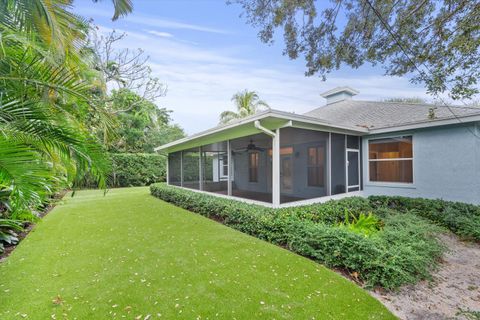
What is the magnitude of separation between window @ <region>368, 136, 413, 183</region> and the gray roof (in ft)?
2.27

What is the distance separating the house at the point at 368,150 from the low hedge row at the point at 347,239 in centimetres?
92

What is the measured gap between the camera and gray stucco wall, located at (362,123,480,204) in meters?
6.78

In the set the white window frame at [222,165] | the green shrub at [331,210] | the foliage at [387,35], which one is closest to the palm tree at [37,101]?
the green shrub at [331,210]

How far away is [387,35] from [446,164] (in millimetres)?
4416

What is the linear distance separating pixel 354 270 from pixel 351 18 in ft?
21.0

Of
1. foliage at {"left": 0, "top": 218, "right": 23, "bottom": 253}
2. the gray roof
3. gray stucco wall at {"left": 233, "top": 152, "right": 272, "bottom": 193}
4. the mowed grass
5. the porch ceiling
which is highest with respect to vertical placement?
the gray roof

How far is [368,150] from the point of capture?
9031 mm

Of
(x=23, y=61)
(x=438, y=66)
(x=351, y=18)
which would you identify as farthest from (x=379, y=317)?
(x=351, y=18)

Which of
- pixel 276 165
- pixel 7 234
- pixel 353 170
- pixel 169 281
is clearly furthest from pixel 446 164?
pixel 7 234

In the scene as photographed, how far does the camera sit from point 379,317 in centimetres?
280

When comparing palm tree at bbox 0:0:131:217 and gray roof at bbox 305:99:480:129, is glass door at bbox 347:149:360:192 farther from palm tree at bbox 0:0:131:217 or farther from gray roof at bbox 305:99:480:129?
palm tree at bbox 0:0:131:217

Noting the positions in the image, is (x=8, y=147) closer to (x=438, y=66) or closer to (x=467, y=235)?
(x=438, y=66)

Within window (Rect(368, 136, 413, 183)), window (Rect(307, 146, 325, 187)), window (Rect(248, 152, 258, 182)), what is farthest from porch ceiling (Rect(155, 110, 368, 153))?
window (Rect(248, 152, 258, 182))

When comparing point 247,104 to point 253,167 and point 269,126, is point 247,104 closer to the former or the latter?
point 253,167
